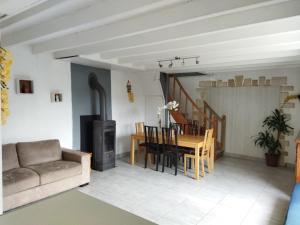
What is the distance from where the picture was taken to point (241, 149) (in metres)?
6.14

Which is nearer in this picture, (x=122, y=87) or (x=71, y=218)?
(x=71, y=218)

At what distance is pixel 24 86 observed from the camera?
387 centimetres

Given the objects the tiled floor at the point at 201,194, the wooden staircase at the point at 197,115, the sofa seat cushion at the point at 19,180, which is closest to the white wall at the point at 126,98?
the wooden staircase at the point at 197,115

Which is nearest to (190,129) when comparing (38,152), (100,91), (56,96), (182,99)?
(182,99)

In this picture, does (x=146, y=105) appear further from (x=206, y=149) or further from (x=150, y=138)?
(x=206, y=149)

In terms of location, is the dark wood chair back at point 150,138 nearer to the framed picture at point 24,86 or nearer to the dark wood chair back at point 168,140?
the dark wood chair back at point 168,140

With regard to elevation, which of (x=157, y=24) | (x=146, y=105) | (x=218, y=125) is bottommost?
(x=218, y=125)

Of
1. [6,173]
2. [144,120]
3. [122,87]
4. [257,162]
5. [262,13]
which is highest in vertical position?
[262,13]

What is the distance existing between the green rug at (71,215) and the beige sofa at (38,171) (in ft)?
7.80

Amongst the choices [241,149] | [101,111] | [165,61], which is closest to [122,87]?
[101,111]

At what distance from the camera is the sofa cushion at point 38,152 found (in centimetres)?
367

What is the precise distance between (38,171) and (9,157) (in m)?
0.56

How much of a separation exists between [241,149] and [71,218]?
5946 mm

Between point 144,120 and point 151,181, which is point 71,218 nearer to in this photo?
point 151,181
